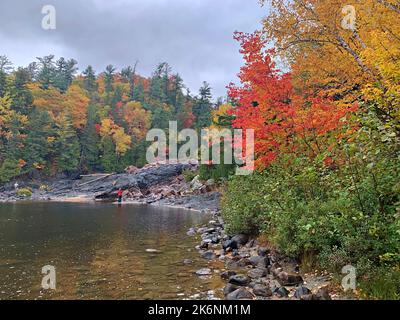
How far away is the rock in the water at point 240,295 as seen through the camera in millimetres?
6723

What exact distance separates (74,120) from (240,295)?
6168cm

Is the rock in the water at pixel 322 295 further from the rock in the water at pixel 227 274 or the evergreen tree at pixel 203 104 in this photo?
the evergreen tree at pixel 203 104

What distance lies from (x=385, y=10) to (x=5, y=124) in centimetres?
5521

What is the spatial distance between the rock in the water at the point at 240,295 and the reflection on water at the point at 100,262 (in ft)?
2.93

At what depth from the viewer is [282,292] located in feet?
22.2

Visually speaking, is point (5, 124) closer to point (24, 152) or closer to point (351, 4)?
point (24, 152)

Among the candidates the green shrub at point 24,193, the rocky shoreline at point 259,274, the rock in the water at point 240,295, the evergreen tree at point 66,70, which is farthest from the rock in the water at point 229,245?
the evergreen tree at point 66,70

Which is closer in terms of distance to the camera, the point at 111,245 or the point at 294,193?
the point at 294,193

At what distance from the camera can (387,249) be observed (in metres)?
6.20

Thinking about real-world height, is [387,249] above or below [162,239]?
above

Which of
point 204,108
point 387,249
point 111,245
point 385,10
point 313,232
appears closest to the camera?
point 387,249

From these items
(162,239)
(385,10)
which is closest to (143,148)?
(162,239)

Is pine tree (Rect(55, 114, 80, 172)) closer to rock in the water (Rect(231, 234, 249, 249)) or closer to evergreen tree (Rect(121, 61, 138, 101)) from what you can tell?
evergreen tree (Rect(121, 61, 138, 101))

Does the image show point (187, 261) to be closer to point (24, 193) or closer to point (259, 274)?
point (259, 274)
